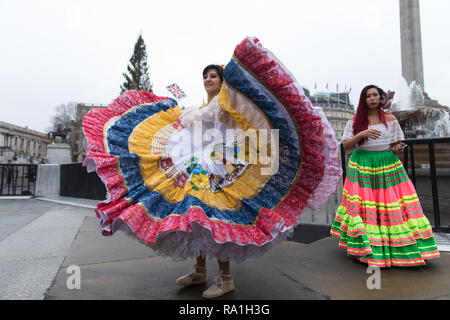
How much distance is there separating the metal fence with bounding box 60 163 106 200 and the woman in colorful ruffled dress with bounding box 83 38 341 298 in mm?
6059

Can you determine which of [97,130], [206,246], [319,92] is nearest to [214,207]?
[206,246]

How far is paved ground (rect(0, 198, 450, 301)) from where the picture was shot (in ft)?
6.64

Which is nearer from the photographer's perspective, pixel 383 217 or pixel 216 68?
pixel 216 68

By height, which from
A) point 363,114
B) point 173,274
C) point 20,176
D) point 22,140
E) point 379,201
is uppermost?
point 22,140

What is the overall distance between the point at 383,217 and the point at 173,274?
6.72 feet

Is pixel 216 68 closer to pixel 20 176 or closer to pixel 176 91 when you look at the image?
pixel 176 91

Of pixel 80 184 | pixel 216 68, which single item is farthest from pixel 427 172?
pixel 80 184

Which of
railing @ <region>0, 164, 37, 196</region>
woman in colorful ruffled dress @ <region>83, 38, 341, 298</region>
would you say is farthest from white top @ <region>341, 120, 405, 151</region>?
railing @ <region>0, 164, 37, 196</region>

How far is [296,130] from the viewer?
192cm

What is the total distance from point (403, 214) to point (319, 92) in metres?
72.7

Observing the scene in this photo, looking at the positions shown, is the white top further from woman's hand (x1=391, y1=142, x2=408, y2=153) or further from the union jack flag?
the union jack flag

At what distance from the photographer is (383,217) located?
2.71 m

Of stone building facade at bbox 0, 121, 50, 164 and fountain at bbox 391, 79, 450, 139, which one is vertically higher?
stone building facade at bbox 0, 121, 50, 164

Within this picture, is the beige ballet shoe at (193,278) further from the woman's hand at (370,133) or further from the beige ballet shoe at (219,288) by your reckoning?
the woman's hand at (370,133)
